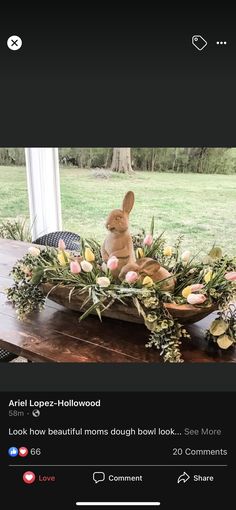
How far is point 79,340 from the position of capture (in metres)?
1.03

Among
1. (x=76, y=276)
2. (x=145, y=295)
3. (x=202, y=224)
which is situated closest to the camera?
(x=145, y=295)

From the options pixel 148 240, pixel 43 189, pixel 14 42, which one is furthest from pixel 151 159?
pixel 14 42

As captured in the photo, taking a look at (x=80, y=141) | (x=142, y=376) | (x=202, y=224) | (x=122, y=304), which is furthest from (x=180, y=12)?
(x=202, y=224)

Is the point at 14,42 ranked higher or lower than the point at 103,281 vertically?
higher

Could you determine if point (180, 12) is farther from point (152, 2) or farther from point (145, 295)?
point (145, 295)

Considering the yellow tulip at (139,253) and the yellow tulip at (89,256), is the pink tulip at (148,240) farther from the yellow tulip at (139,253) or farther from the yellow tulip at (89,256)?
the yellow tulip at (89,256)
